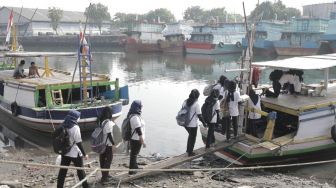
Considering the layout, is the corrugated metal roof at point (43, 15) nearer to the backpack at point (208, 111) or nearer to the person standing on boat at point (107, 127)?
the backpack at point (208, 111)

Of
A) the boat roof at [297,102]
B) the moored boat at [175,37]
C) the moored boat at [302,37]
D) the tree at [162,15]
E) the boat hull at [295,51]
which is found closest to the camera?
the boat roof at [297,102]

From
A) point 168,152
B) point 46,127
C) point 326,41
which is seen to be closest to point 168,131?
point 168,152

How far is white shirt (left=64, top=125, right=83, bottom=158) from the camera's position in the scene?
7035 mm

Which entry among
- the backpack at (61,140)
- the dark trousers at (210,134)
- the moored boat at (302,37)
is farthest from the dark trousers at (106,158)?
the moored boat at (302,37)

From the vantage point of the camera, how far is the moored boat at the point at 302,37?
1949 inches

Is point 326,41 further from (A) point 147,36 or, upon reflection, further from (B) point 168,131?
(B) point 168,131

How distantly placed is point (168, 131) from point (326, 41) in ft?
121

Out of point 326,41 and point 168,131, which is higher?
point 326,41

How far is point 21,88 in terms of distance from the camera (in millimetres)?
13984

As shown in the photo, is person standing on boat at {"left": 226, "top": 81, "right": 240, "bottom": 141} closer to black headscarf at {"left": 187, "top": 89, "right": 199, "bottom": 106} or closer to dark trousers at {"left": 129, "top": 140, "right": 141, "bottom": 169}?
black headscarf at {"left": 187, "top": 89, "right": 199, "bottom": 106}

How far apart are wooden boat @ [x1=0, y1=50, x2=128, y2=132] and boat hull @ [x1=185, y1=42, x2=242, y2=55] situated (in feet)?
136

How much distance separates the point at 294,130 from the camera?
11.0 m

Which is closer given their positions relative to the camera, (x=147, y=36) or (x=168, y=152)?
(x=168, y=152)

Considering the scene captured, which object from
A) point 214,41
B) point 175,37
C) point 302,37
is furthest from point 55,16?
point 302,37
